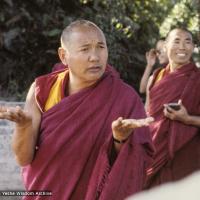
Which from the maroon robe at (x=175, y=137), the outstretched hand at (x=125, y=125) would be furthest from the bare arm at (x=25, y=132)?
the maroon robe at (x=175, y=137)

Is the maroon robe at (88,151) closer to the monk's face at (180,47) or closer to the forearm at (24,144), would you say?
the forearm at (24,144)

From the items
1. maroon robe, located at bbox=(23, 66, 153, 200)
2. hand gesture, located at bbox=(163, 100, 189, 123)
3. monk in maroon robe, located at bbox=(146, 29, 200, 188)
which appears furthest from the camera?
monk in maroon robe, located at bbox=(146, 29, 200, 188)

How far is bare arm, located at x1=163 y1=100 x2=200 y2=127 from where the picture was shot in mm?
4535

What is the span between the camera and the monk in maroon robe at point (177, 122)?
185 inches

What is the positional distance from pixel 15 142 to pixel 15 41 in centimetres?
614

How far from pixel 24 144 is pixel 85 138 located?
0.31 meters

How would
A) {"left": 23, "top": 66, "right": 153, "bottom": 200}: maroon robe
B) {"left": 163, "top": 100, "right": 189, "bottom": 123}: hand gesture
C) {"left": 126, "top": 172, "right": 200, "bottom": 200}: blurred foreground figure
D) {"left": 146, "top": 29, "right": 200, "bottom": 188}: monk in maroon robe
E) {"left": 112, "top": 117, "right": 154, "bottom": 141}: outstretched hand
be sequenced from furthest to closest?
1. {"left": 146, "top": 29, "right": 200, "bottom": 188}: monk in maroon robe
2. {"left": 163, "top": 100, "right": 189, "bottom": 123}: hand gesture
3. {"left": 23, "top": 66, "right": 153, "bottom": 200}: maroon robe
4. {"left": 112, "top": 117, "right": 154, "bottom": 141}: outstretched hand
5. {"left": 126, "top": 172, "right": 200, "bottom": 200}: blurred foreground figure

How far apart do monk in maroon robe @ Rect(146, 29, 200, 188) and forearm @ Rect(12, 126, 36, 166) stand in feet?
5.90

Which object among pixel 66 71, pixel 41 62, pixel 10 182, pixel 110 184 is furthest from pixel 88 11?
pixel 110 184

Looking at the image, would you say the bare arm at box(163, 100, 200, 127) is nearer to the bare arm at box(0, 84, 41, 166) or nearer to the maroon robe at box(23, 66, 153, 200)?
the maroon robe at box(23, 66, 153, 200)

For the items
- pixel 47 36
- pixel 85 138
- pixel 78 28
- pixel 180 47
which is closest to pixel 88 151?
pixel 85 138

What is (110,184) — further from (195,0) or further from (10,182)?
(195,0)

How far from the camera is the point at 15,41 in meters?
9.03

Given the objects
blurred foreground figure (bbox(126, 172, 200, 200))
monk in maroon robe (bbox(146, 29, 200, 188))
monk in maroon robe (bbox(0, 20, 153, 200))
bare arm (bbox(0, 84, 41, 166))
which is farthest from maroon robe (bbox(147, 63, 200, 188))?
blurred foreground figure (bbox(126, 172, 200, 200))
